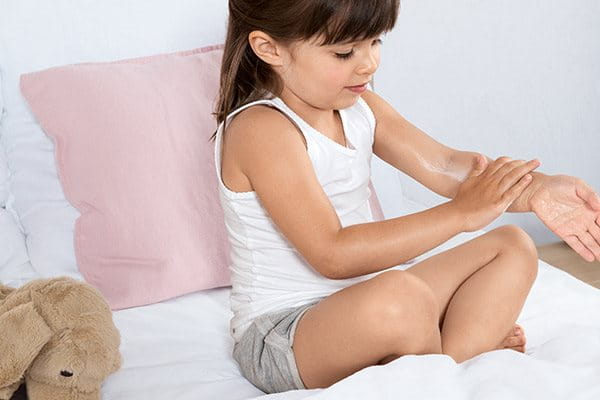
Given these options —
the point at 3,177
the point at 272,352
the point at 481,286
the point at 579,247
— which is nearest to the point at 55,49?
the point at 3,177

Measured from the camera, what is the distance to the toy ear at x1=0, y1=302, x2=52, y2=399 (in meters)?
1.21

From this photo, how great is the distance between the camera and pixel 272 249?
1.52 meters

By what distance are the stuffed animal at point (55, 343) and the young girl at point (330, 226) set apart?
0.25 meters

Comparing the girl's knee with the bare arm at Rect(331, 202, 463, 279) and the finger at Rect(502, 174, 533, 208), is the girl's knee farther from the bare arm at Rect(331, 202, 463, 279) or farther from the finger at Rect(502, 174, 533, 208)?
the finger at Rect(502, 174, 533, 208)

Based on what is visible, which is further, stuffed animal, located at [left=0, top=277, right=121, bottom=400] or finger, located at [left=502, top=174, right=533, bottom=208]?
finger, located at [left=502, top=174, right=533, bottom=208]

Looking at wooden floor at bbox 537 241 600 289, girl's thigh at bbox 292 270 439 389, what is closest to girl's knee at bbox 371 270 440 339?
girl's thigh at bbox 292 270 439 389

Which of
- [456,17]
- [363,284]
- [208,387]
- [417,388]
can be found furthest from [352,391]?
[456,17]

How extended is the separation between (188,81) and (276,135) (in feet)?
1.60

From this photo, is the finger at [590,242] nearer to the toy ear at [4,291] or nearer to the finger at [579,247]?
the finger at [579,247]

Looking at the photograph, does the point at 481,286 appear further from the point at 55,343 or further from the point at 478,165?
the point at 55,343

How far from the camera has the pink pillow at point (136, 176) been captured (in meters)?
1.76

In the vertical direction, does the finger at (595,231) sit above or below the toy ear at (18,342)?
above

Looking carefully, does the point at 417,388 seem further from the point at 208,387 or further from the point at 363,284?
the point at 208,387

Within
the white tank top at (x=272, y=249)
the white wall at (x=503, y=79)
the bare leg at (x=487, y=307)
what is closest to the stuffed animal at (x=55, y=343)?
the white tank top at (x=272, y=249)
